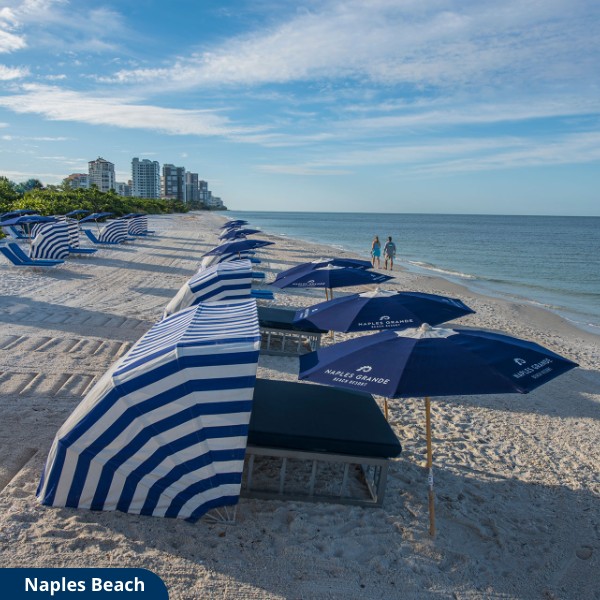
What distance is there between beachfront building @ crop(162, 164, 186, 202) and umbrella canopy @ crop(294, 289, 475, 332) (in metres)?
189

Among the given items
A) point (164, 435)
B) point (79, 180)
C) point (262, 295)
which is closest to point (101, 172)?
point (79, 180)

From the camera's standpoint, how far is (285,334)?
8.31 metres

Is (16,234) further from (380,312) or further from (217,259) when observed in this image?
(380,312)

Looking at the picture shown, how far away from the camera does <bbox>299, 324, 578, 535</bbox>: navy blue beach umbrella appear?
3.37 metres

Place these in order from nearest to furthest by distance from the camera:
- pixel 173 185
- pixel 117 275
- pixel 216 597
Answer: pixel 216 597 → pixel 117 275 → pixel 173 185

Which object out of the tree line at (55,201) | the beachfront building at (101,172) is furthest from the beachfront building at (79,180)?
the tree line at (55,201)

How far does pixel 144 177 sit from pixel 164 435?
202 m

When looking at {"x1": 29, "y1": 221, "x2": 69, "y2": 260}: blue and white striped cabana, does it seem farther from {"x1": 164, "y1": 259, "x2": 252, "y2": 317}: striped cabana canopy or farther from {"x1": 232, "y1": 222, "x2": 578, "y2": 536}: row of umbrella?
{"x1": 232, "y1": 222, "x2": 578, "y2": 536}: row of umbrella

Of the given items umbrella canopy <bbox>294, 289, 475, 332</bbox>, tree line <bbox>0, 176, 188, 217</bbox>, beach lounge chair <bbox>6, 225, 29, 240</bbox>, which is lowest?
beach lounge chair <bbox>6, 225, 29, 240</bbox>

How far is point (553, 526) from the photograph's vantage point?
13.4 feet

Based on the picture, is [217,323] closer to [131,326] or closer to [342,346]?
[342,346]

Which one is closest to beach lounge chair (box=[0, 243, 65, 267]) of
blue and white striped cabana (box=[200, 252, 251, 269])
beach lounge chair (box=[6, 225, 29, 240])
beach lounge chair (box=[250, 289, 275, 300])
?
blue and white striped cabana (box=[200, 252, 251, 269])

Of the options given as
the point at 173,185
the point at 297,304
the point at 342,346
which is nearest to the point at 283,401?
the point at 342,346

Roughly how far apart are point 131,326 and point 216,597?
6.60 metres
